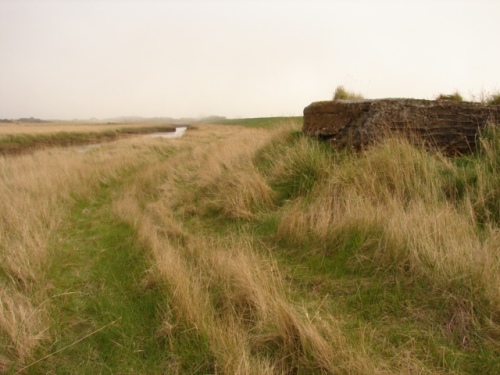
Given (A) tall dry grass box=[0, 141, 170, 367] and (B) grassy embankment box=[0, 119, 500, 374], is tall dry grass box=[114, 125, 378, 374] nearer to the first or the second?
(B) grassy embankment box=[0, 119, 500, 374]

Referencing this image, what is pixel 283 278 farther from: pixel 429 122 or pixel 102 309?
pixel 429 122

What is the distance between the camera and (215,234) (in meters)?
4.27

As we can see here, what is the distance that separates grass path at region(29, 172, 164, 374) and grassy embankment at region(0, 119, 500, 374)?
1cm

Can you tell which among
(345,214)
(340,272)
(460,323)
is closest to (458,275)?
(460,323)

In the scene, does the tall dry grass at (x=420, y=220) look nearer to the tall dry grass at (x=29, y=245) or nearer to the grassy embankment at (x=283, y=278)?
the grassy embankment at (x=283, y=278)

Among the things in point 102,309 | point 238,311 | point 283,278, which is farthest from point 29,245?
point 283,278

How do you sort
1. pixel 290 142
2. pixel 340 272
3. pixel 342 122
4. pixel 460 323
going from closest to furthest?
1. pixel 460 323
2. pixel 340 272
3. pixel 342 122
4. pixel 290 142

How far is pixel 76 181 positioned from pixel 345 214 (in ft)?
23.5

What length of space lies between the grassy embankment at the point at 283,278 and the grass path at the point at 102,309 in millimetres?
14

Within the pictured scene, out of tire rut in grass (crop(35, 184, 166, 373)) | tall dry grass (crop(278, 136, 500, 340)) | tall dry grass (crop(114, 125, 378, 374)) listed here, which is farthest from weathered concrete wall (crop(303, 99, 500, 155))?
tire rut in grass (crop(35, 184, 166, 373))

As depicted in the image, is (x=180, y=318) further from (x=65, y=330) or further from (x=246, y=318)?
(x=65, y=330)

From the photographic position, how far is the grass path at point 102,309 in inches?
81.0

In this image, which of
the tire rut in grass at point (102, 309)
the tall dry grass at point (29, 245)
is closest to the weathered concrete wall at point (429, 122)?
the tire rut in grass at point (102, 309)

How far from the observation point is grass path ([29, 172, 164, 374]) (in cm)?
206
